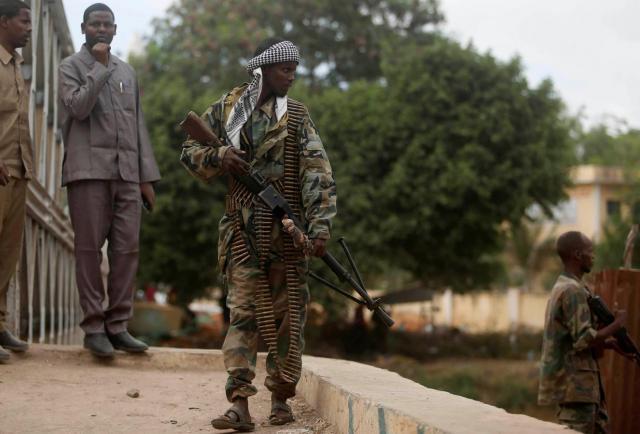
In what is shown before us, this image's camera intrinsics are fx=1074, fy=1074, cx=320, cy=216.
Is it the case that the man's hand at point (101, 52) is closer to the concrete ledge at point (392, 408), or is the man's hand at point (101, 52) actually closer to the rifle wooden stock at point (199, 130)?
the rifle wooden stock at point (199, 130)

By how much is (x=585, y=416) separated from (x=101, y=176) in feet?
10.4

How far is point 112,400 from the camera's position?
217 inches

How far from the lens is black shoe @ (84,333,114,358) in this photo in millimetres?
6531

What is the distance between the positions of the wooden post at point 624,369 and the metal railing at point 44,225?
150 inches

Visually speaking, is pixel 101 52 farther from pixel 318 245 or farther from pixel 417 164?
pixel 417 164

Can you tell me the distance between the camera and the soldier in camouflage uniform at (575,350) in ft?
19.1

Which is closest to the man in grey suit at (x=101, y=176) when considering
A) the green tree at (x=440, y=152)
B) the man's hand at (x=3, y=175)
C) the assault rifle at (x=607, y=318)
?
the man's hand at (x=3, y=175)

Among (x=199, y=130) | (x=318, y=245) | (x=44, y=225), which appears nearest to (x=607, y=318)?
(x=318, y=245)

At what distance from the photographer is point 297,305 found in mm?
4891

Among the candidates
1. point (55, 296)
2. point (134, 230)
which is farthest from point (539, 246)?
point (134, 230)

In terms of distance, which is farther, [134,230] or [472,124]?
[472,124]

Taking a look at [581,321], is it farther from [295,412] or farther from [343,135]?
[343,135]

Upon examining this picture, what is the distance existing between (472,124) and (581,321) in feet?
67.8

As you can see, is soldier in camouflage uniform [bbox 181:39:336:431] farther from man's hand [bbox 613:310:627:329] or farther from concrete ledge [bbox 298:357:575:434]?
man's hand [bbox 613:310:627:329]
